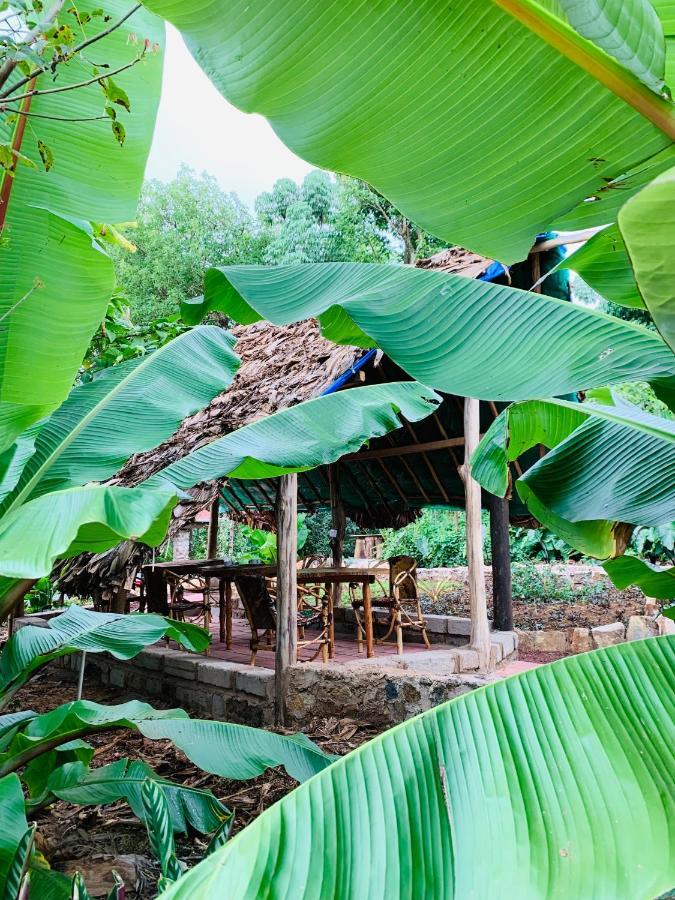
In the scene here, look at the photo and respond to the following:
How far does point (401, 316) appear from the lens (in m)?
1.68

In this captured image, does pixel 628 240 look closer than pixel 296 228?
Yes

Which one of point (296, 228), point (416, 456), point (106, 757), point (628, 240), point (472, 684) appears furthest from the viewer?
A: point (296, 228)

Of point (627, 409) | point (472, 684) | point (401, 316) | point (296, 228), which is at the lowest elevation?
point (472, 684)

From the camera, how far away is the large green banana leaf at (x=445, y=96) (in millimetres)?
1066

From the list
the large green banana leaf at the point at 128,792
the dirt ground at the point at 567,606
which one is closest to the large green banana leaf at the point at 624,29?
the large green banana leaf at the point at 128,792

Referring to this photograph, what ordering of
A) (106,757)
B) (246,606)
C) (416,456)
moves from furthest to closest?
(416,456) < (246,606) < (106,757)

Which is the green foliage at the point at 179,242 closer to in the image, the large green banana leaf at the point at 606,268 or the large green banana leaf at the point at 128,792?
the large green banana leaf at the point at 128,792

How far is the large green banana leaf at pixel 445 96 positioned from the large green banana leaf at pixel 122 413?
1.41m

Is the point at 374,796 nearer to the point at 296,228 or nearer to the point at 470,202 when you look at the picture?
the point at 470,202

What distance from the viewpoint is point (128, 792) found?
2.70m

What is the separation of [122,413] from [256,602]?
3.85m

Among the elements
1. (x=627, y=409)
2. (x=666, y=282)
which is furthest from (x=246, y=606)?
(x=666, y=282)

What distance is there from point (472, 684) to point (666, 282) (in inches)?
166

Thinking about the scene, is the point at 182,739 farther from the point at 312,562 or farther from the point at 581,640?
the point at 312,562
